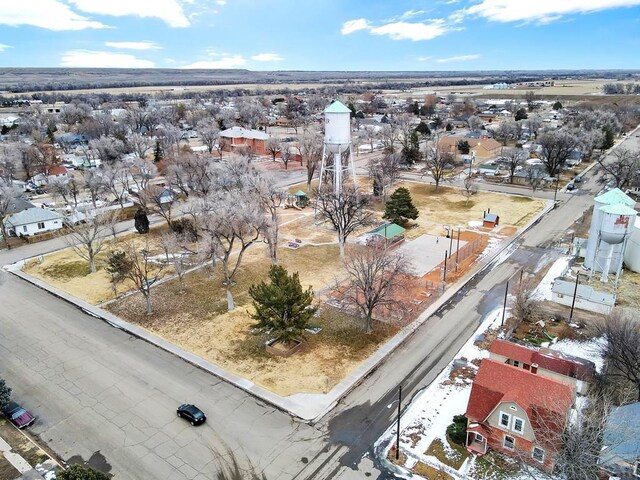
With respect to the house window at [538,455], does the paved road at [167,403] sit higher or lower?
lower

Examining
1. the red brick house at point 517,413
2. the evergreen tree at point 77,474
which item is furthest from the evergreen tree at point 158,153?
the red brick house at point 517,413

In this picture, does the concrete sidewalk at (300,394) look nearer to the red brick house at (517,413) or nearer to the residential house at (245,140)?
the red brick house at (517,413)

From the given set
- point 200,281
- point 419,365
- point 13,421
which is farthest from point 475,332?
point 13,421

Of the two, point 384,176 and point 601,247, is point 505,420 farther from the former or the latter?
point 384,176

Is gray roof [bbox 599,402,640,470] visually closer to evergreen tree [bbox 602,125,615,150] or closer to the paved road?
the paved road

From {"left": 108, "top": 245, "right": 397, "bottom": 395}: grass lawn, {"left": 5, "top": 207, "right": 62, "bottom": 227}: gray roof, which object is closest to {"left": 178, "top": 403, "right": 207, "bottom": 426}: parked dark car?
{"left": 108, "top": 245, "right": 397, "bottom": 395}: grass lawn

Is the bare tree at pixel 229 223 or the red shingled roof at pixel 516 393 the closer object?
the red shingled roof at pixel 516 393
